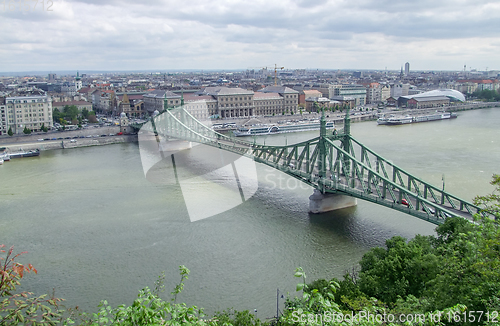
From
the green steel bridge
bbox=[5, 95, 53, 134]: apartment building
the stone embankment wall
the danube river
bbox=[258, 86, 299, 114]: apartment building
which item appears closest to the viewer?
the danube river

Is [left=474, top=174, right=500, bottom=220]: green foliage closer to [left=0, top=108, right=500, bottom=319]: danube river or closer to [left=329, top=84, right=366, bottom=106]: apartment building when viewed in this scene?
[left=0, top=108, right=500, bottom=319]: danube river

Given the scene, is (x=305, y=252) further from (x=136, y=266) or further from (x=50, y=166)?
(x=50, y=166)

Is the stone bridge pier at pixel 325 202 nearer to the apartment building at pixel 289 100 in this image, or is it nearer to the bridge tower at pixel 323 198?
the bridge tower at pixel 323 198

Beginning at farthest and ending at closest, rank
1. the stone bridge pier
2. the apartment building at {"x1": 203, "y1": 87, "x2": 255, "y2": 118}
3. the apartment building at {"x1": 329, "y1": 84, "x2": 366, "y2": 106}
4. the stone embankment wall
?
the apartment building at {"x1": 329, "y1": 84, "x2": 366, "y2": 106} → the apartment building at {"x1": 203, "y1": 87, "x2": 255, "y2": 118} → the stone embankment wall → the stone bridge pier

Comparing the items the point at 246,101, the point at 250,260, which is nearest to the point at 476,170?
the point at 250,260

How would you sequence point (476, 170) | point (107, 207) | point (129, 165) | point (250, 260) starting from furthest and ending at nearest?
1. point (129, 165)
2. point (476, 170)
3. point (107, 207)
4. point (250, 260)

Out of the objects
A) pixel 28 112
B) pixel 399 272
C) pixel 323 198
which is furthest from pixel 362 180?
pixel 28 112

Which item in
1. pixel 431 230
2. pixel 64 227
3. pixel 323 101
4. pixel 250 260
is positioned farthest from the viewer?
pixel 323 101

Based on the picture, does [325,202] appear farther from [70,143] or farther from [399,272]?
[70,143]

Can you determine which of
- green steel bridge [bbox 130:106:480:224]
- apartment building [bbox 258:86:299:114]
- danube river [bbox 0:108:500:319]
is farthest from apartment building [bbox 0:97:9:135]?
apartment building [bbox 258:86:299:114]
